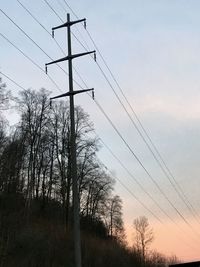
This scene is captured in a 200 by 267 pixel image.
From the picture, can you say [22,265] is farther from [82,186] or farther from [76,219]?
[82,186]

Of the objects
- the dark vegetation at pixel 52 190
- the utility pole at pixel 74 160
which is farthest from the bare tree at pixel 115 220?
the utility pole at pixel 74 160

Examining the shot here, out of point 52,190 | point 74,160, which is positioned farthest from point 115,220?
point 74,160

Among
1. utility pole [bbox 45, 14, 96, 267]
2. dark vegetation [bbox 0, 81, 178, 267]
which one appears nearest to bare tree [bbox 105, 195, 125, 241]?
dark vegetation [bbox 0, 81, 178, 267]

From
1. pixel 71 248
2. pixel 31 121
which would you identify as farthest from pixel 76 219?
pixel 31 121

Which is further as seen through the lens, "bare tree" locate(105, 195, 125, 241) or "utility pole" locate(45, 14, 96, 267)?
"bare tree" locate(105, 195, 125, 241)

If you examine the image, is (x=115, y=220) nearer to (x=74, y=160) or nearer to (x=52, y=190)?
(x=52, y=190)

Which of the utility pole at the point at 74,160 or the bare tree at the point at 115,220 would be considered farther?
the bare tree at the point at 115,220

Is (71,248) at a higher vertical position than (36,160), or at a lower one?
lower

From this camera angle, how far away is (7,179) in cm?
6075

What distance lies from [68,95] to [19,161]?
1773 inches

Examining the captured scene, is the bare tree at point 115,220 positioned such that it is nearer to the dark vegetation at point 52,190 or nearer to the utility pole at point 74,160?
the dark vegetation at point 52,190

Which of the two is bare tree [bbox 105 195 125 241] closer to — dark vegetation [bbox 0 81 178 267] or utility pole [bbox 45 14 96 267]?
dark vegetation [bbox 0 81 178 267]

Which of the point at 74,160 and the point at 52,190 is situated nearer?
the point at 74,160

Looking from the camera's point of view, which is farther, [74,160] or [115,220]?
[115,220]
